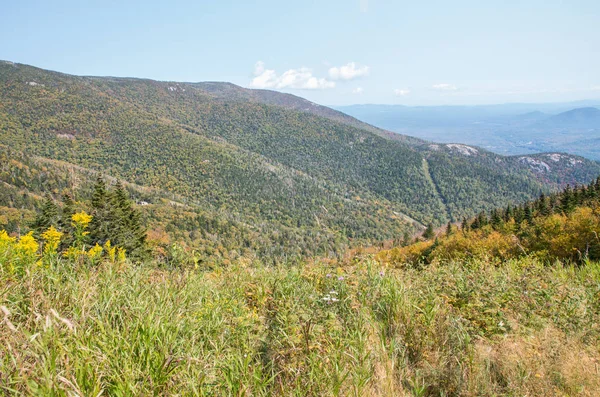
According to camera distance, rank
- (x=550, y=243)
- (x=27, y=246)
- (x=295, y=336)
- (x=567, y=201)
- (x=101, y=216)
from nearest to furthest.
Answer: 1. (x=295, y=336)
2. (x=27, y=246)
3. (x=101, y=216)
4. (x=550, y=243)
5. (x=567, y=201)

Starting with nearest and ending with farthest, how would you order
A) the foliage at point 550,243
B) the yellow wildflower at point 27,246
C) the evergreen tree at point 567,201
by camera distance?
1. the yellow wildflower at point 27,246
2. the foliage at point 550,243
3. the evergreen tree at point 567,201

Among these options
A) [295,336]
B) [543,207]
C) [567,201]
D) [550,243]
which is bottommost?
[543,207]

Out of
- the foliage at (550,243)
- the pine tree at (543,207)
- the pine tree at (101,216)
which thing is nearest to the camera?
the foliage at (550,243)

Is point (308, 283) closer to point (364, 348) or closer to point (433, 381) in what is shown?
point (364, 348)

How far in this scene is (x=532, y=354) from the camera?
97.6 inches

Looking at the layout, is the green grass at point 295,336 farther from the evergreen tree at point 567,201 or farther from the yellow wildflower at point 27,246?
the evergreen tree at point 567,201

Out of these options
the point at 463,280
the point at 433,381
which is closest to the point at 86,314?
the point at 433,381

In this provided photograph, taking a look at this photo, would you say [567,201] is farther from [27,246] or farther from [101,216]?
[27,246]

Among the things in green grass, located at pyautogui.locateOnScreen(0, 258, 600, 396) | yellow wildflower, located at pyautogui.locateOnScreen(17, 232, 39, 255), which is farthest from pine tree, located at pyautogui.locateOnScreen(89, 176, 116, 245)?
green grass, located at pyautogui.locateOnScreen(0, 258, 600, 396)

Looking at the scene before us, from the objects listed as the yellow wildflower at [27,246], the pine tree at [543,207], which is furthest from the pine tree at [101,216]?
the pine tree at [543,207]

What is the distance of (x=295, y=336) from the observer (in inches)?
96.0

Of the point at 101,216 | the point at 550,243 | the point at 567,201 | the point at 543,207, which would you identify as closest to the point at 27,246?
the point at 101,216

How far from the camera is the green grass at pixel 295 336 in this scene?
1.76 metres

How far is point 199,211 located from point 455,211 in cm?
14196
